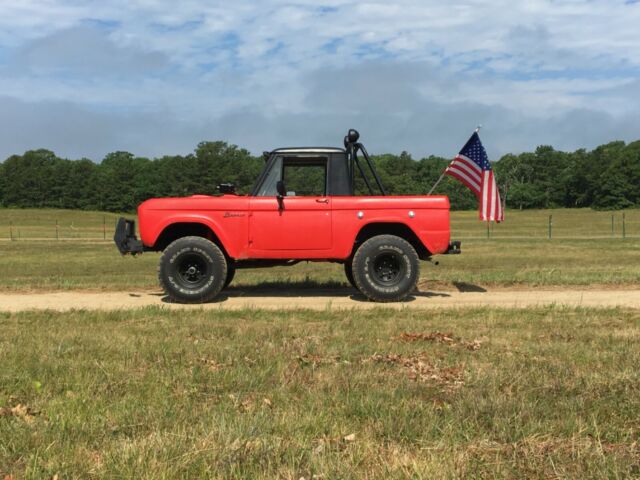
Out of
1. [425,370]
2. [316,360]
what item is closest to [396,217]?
[316,360]

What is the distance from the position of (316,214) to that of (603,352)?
15.3 ft

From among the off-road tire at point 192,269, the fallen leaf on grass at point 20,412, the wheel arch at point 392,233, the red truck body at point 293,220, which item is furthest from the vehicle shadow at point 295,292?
the fallen leaf on grass at point 20,412

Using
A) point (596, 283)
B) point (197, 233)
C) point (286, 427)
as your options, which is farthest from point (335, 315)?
point (596, 283)

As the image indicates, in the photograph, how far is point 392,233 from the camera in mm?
9469

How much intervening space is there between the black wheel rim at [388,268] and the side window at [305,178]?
51.6 inches

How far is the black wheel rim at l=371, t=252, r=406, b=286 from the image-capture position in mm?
9078

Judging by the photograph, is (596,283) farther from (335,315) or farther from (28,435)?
(28,435)

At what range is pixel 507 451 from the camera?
319 centimetres

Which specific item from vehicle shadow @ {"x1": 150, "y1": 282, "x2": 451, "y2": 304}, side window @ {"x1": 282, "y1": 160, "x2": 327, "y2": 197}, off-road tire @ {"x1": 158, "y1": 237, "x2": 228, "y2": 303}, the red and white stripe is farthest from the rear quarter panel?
the red and white stripe

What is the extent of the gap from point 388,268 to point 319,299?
1.17 meters

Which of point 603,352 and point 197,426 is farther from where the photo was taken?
point 603,352

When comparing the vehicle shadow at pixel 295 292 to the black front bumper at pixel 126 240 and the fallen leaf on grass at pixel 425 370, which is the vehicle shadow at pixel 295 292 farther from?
the fallen leaf on grass at pixel 425 370

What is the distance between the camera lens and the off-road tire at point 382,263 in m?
8.98

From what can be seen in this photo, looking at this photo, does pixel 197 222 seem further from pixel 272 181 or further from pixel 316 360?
pixel 316 360
